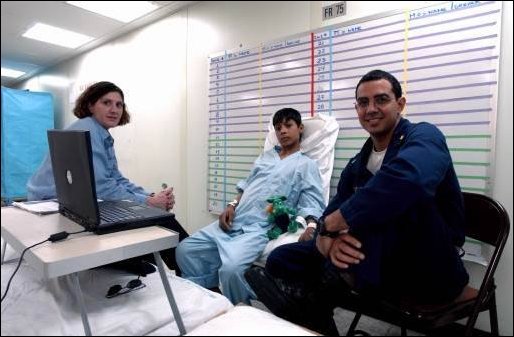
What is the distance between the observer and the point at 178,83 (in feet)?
3.30

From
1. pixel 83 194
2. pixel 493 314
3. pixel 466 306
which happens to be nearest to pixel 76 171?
pixel 83 194

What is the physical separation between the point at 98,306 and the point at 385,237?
0.71 metres

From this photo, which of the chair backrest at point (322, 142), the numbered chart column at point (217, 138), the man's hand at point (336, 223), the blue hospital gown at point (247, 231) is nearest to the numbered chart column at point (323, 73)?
the chair backrest at point (322, 142)

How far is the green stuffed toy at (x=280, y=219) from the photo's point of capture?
1529mm

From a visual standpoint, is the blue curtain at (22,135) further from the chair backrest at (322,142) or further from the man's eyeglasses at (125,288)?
the chair backrest at (322,142)

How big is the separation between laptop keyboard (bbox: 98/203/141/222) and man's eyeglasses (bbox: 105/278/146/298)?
17cm

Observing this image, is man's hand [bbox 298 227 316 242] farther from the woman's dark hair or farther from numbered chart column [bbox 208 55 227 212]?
the woman's dark hair

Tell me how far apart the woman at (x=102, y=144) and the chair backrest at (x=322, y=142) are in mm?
1009

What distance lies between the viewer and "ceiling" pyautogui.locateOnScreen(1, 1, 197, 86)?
59 cm

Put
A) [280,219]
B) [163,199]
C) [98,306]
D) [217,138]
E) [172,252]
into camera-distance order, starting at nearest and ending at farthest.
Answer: [98,306] → [163,199] → [172,252] → [280,219] → [217,138]

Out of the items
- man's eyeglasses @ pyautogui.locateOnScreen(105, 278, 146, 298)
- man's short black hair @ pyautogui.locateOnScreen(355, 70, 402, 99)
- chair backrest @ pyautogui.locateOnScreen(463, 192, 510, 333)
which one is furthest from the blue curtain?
chair backrest @ pyautogui.locateOnScreen(463, 192, 510, 333)

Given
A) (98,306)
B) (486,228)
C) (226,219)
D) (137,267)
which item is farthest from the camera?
(226,219)

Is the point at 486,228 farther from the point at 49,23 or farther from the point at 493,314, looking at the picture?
the point at 49,23

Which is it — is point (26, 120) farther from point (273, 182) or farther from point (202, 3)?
point (273, 182)
